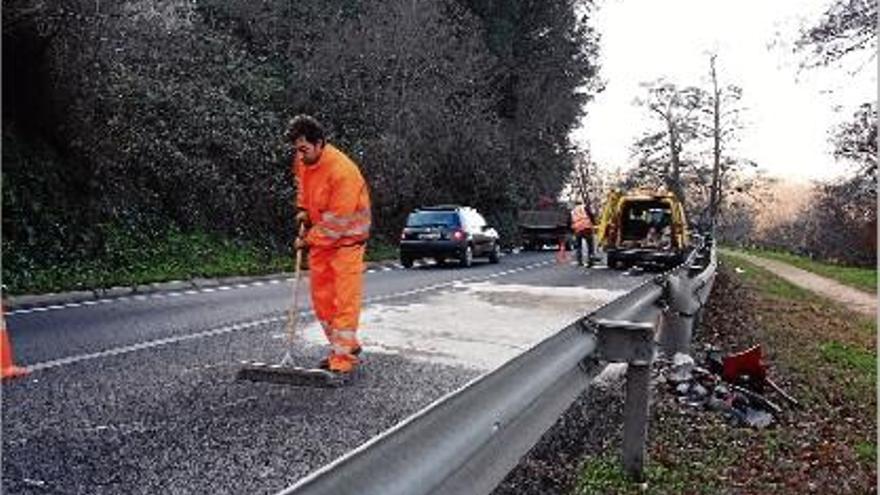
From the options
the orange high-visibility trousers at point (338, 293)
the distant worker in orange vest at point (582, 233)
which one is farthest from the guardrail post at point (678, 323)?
the distant worker in orange vest at point (582, 233)

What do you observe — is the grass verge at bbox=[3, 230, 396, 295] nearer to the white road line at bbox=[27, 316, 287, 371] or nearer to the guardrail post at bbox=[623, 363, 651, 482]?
the white road line at bbox=[27, 316, 287, 371]

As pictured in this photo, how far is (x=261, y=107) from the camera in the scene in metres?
30.5

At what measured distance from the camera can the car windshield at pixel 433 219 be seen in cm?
2697

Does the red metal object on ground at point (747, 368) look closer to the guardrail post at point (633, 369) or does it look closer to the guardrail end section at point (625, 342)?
the guardrail post at point (633, 369)

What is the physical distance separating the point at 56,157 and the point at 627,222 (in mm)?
15535

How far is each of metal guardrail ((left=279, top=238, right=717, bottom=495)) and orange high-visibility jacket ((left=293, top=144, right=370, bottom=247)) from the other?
7.80 ft

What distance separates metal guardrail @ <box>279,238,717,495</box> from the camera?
82.9 inches

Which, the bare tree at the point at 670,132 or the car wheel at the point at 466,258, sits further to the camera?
the bare tree at the point at 670,132

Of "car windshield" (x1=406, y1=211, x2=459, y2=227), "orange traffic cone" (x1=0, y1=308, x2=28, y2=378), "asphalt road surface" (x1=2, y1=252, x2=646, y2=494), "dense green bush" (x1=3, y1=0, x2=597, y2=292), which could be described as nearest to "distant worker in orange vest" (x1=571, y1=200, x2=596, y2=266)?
"car windshield" (x1=406, y1=211, x2=459, y2=227)

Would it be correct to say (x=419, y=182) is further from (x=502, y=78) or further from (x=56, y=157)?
(x=56, y=157)

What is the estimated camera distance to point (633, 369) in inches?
196

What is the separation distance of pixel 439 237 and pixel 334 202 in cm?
1889

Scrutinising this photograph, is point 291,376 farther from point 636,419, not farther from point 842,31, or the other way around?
point 842,31

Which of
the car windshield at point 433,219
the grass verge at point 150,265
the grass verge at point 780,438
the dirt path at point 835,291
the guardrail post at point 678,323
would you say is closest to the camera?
the grass verge at point 780,438
